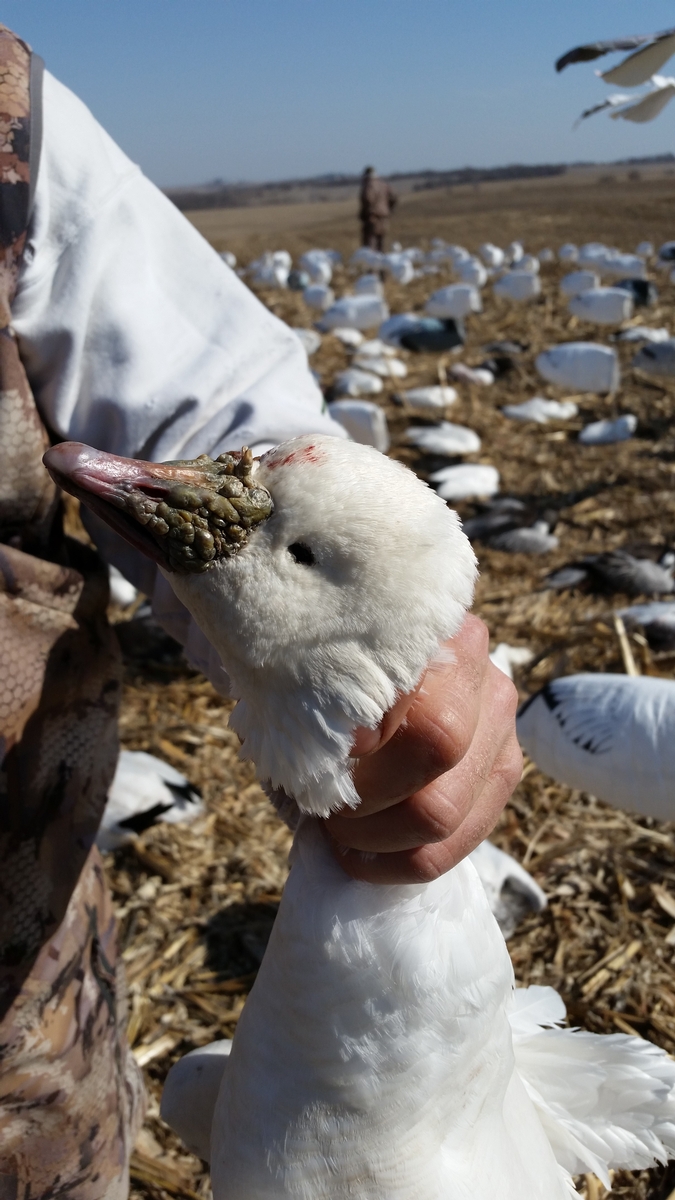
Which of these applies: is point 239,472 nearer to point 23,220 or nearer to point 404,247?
point 23,220

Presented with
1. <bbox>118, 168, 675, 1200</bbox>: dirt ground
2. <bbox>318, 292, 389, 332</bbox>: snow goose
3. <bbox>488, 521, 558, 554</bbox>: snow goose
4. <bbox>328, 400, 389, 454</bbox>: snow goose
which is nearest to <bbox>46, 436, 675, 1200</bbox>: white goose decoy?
<bbox>118, 168, 675, 1200</bbox>: dirt ground

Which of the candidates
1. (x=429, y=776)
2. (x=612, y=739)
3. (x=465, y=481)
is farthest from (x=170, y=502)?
(x=465, y=481)

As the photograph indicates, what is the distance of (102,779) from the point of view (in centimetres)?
131

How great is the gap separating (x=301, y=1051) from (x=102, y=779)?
576 mm

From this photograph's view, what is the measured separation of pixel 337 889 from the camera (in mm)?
863

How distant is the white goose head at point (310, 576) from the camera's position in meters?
0.73

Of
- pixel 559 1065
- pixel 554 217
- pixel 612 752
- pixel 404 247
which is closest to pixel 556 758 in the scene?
pixel 612 752

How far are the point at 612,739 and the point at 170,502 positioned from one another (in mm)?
1399

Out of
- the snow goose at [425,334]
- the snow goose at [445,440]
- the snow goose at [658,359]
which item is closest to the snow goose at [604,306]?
the snow goose at [425,334]

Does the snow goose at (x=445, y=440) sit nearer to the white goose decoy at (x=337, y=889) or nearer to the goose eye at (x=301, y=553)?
the white goose decoy at (x=337, y=889)

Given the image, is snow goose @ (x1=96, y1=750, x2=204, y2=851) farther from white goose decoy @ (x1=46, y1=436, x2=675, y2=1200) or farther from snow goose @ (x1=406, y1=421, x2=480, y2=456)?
snow goose @ (x1=406, y1=421, x2=480, y2=456)

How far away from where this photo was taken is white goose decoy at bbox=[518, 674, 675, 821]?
1822mm

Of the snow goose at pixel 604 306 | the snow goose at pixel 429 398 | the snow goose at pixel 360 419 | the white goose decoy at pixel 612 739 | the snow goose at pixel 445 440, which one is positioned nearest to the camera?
the white goose decoy at pixel 612 739

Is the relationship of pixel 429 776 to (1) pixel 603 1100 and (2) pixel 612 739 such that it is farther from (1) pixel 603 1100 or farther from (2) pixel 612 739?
(2) pixel 612 739
